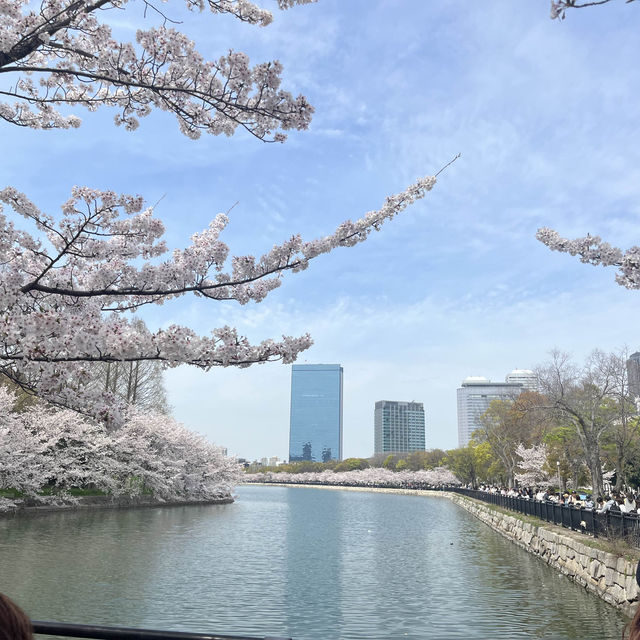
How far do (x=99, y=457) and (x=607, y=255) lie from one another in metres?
34.8

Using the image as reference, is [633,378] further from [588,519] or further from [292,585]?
[292,585]

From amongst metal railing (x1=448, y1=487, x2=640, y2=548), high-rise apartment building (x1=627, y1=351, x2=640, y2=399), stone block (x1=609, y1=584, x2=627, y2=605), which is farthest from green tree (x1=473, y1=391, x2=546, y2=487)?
stone block (x1=609, y1=584, x2=627, y2=605)

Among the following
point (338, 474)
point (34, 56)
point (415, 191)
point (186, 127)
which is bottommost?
point (338, 474)

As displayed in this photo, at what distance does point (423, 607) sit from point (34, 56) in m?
12.9

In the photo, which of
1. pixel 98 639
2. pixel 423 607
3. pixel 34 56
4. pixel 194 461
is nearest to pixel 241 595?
pixel 423 607

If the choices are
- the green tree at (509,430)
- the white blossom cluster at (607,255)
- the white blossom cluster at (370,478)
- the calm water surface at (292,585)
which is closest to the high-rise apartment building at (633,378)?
the calm water surface at (292,585)

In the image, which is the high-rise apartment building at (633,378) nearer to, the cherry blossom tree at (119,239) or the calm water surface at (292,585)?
the calm water surface at (292,585)

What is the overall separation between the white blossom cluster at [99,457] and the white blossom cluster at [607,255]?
65.4ft

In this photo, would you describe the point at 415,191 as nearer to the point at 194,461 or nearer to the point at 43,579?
the point at 43,579

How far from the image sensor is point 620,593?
12633 millimetres

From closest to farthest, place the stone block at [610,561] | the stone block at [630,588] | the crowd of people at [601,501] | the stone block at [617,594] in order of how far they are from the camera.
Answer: the stone block at [630,588] → the stone block at [617,594] → the stone block at [610,561] → the crowd of people at [601,501]

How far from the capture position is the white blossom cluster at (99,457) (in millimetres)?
28703

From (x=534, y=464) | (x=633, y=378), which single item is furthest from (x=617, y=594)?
(x=534, y=464)

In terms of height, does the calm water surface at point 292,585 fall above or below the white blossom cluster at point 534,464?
below
